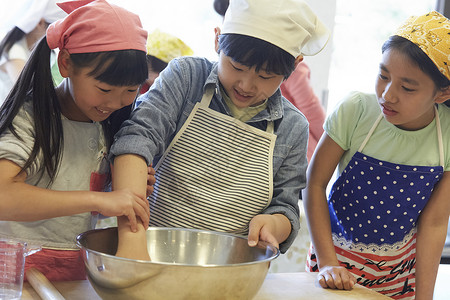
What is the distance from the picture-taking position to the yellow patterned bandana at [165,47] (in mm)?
2074

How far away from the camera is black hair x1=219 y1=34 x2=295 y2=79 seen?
3.27 feet

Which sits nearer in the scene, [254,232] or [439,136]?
[254,232]

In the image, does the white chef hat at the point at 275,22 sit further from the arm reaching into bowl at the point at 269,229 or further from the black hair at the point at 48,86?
the arm reaching into bowl at the point at 269,229

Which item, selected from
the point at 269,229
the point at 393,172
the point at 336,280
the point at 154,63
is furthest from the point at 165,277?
the point at 154,63

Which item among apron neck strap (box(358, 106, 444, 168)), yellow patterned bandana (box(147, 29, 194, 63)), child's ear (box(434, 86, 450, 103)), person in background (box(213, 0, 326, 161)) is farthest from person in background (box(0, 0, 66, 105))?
child's ear (box(434, 86, 450, 103))

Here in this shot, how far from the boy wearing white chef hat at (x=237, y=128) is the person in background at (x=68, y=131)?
91 mm

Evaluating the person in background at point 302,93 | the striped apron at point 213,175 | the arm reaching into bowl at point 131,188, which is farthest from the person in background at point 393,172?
the person in background at point 302,93

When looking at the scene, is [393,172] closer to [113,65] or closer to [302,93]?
[113,65]

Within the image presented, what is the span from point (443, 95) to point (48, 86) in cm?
81

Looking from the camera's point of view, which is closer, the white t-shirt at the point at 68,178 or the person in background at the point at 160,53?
the white t-shirt at the point at 68,178

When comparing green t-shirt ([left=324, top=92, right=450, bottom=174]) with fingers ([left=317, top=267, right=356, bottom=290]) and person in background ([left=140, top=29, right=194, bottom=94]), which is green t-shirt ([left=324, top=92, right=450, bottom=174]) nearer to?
fingers ([left=317, top=267, right=356, bottom=290])

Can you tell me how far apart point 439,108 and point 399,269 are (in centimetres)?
39

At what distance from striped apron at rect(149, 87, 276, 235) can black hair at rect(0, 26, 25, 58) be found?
47.1 inches

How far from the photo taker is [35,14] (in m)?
2.00
